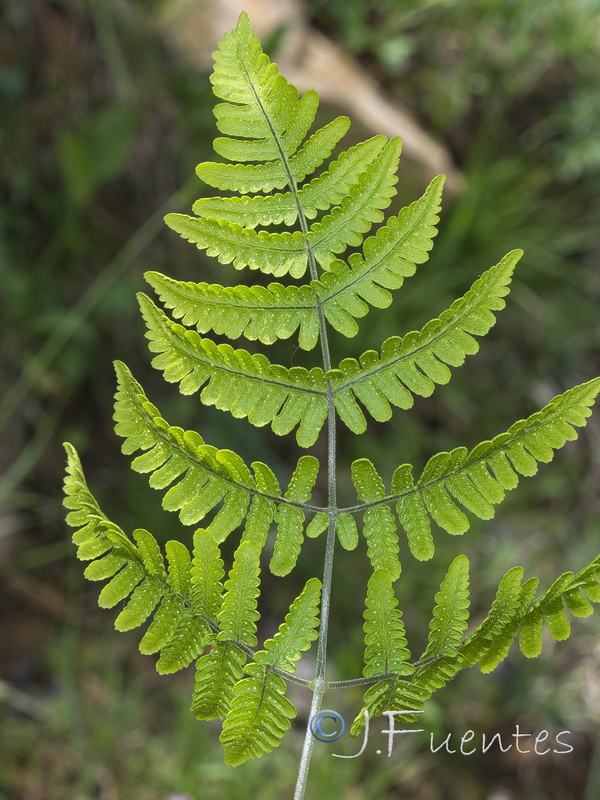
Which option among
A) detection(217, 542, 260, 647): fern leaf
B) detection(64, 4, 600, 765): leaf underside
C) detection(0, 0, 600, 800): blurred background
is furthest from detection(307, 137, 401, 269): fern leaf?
detection(0, 0, 600, 800): blurred background

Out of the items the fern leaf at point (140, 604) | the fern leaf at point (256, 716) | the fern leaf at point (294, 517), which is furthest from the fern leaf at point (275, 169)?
the fern leaf at point (256, 716)

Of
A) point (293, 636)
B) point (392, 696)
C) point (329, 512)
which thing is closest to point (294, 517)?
point (329, 512)

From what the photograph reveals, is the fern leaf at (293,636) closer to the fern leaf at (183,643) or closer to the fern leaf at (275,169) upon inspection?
the fern leaf at (183,643)

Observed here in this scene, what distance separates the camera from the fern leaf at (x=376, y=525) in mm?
1023

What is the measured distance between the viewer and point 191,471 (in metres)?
0.99

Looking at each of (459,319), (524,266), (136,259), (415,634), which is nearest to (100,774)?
(415,634)

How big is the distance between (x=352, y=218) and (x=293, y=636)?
1.72 feet

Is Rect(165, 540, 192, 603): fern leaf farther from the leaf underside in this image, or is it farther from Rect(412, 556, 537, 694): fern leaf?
Rect(412, 556, 537, 694): fern leaf

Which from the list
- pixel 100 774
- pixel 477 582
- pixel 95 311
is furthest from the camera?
pixel 477 582

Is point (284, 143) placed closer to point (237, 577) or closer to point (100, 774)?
point (237, 577)

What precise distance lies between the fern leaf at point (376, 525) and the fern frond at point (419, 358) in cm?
6

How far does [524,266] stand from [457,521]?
10.2 ft

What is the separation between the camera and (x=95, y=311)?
3.13 meters

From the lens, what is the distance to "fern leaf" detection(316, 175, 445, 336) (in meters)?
1.00
